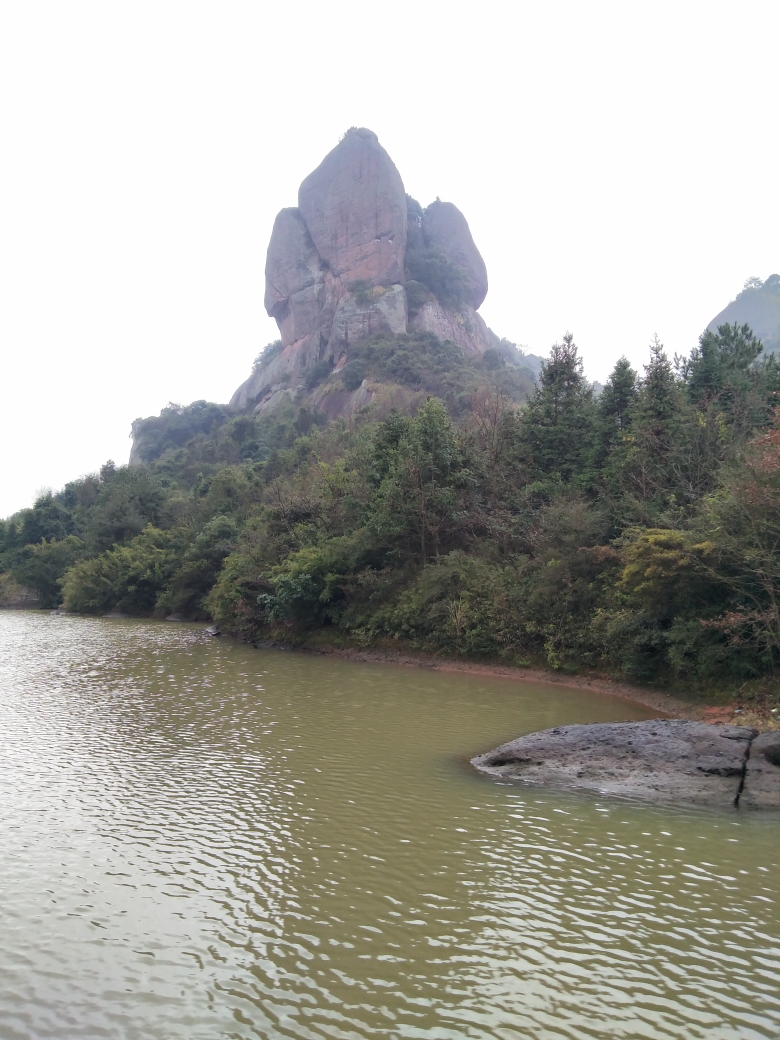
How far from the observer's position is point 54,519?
58.1 m

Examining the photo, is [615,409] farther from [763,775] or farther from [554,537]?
[763,775]

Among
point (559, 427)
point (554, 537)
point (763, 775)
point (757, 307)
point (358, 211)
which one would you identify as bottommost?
point (763, 775)

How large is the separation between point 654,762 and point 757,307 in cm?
9489

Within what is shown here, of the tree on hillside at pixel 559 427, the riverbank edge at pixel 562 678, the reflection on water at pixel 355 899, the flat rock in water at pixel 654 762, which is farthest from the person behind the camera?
the tree on hillside at pixel 559 427

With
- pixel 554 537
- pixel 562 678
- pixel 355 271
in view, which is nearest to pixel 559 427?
pixel 554 537

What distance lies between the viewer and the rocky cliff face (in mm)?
73375

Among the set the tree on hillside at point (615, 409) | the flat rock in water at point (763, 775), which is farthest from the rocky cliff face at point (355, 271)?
the flat rock in water at point (763, 775)

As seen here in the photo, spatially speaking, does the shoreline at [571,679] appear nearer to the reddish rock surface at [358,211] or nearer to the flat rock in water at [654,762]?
the flat rock in water at [654,762]

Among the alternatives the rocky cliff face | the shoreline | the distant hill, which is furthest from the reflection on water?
the distant hill

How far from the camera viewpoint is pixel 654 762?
1009 centimetres

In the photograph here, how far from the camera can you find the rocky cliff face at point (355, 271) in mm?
73375

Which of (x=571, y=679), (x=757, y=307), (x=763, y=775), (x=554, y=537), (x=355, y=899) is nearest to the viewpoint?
(x=355, y=899)

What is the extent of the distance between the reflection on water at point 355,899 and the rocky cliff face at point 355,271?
6310 cm

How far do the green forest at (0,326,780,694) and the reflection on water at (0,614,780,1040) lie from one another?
630 centimetres
